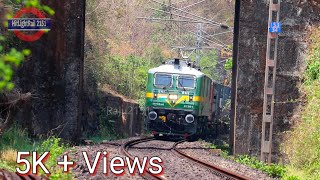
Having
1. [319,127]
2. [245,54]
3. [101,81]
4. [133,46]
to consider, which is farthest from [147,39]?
[319,127]

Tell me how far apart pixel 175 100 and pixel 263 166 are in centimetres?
892

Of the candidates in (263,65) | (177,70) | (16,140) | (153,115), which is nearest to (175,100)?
(153,115)

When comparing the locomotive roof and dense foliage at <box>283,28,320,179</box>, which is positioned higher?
the locomotive roof

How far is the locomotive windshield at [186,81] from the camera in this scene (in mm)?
24763

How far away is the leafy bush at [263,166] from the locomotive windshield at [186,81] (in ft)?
23.3

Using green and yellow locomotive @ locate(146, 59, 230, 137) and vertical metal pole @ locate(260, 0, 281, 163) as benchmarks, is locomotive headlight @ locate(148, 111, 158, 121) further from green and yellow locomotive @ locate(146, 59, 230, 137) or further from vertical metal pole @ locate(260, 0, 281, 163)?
vertical metal pole @ locate(260, 0, 281, 163)

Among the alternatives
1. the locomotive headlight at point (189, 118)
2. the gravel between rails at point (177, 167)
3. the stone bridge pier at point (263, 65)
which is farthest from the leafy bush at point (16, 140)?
the locomotive headlight at point (189, 118)

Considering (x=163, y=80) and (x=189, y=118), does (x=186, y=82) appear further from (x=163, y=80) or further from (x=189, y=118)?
(x=189, y=118)

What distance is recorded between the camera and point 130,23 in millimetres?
53344

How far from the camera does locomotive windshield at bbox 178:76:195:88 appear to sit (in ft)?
81.2

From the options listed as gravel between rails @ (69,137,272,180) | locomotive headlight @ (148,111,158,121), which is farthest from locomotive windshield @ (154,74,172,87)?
gravel between rails @ (69,137,272,180)

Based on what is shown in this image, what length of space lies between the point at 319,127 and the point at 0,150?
664cm

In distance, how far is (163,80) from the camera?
24875mm

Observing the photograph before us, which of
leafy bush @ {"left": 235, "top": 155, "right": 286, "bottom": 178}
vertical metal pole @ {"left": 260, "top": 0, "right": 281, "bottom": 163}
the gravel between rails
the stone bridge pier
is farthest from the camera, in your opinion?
the stone bridge pier
